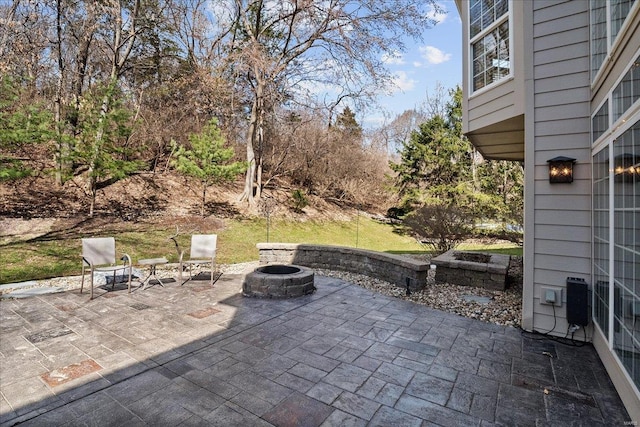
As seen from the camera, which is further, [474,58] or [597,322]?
[474,58]

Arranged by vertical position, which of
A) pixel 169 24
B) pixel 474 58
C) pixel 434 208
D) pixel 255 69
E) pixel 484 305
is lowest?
pixel 484 305

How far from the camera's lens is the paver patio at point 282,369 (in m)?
2.34

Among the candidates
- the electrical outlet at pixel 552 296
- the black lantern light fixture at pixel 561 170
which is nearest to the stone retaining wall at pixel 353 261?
the electrical outlet at pixel 552 296

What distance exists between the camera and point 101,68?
13.8 metres

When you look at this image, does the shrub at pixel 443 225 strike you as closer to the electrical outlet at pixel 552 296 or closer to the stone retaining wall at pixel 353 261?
the stone retaining wall at pixel 353 261

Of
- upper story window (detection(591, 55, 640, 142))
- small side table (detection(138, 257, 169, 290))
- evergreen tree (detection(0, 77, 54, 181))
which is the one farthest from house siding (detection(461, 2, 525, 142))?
evergreen tree (detection(0, 77, 54, 181))

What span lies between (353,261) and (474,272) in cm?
243

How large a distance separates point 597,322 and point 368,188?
13.7 metres

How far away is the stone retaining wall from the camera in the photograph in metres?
5.65

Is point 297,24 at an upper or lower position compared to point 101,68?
upper

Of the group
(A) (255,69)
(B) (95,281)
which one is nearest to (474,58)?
(B) (95,281)

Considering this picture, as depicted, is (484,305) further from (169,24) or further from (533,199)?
(169,24)

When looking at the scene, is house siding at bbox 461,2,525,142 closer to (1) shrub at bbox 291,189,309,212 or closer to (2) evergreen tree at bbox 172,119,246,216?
(2) evergreen tree at bbox 172,119,246,216

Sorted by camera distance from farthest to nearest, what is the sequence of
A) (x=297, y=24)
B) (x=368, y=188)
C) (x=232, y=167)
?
(x=368, y=188) < (x=297, y=24) < (x=232, y=167)
